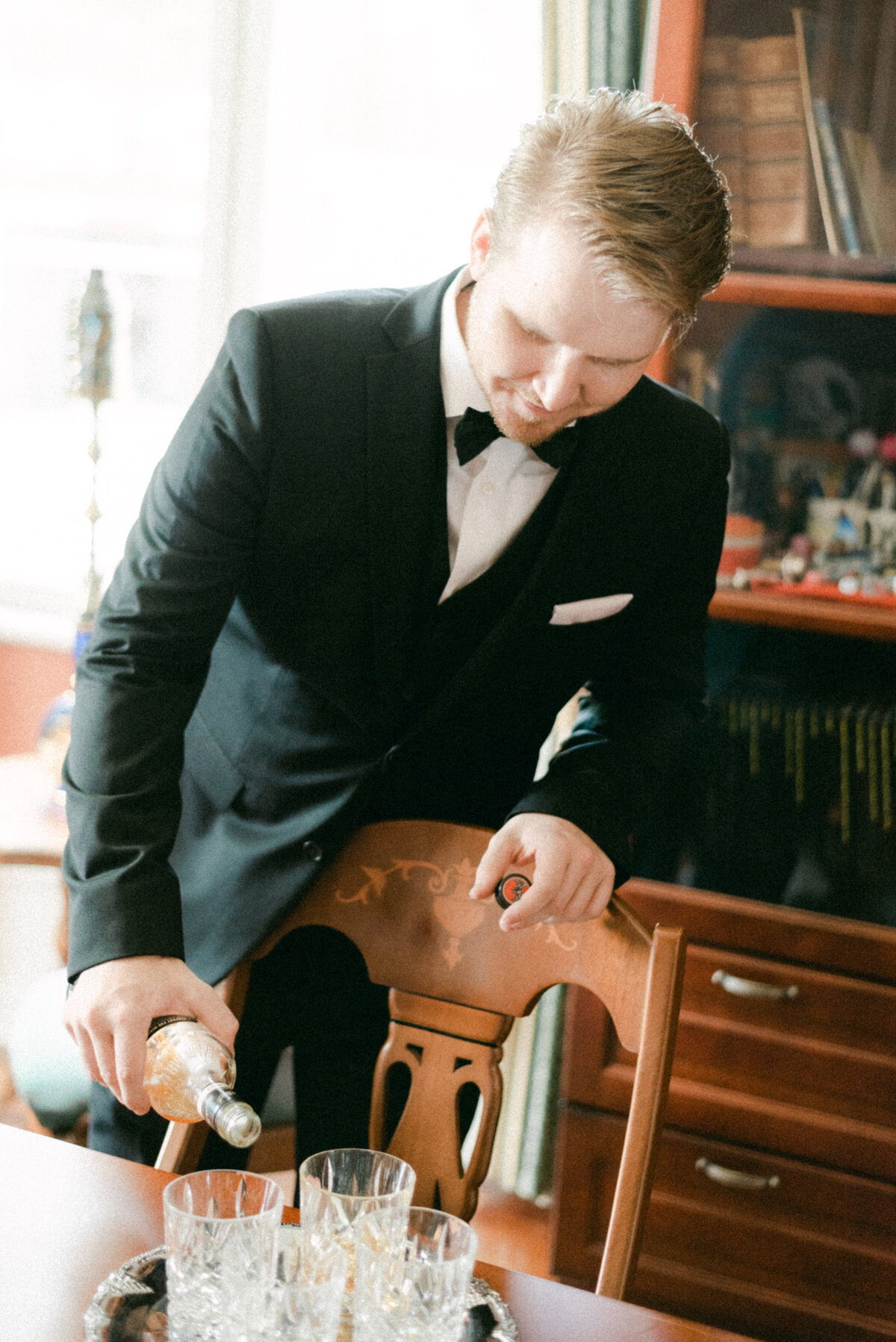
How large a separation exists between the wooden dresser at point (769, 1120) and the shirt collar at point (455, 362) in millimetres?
820

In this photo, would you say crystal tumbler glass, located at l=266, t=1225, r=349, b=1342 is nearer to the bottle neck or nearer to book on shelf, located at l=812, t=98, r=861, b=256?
the bottle neck

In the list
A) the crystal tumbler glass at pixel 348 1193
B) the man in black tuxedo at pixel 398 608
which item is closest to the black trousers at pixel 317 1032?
the man in black tuxedo at pixel 398 608

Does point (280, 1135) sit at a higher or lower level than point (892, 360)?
lower

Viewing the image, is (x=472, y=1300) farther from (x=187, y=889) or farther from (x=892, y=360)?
(x=892, y=360)

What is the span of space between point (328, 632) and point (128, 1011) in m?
0.47

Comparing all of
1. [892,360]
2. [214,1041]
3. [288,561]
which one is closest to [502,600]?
[288,561]

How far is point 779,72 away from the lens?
176 cm

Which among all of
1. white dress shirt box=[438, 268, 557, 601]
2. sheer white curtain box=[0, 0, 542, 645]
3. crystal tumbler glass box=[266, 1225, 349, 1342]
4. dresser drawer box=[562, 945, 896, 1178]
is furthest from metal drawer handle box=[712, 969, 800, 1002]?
sheer white curtain box=[0, 0, 542, 645]

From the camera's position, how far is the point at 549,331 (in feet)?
3.54

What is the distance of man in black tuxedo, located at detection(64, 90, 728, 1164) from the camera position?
3.51 ft

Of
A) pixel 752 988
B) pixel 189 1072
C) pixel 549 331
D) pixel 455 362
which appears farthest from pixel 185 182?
pixel 189 1072

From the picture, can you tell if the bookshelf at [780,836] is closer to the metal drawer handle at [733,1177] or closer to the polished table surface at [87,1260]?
the metal drawer handle at [733,1177]

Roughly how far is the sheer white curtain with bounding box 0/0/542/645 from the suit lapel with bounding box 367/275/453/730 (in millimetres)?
1150

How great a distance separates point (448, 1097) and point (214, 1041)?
1.19ft
